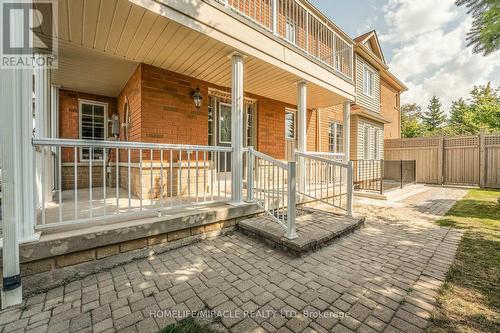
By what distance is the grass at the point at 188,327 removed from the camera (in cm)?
181

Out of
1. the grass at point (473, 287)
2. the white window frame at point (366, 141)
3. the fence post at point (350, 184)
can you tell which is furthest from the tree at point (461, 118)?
the fence post at point (350, 184)

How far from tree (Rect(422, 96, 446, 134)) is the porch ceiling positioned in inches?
1553

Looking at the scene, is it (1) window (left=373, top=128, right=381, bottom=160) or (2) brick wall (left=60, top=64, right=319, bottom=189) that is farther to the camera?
(1) window (left=373, top=128, right=381, bottom=160)

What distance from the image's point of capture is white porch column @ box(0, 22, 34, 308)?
2139 millimetres

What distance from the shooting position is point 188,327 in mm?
1848

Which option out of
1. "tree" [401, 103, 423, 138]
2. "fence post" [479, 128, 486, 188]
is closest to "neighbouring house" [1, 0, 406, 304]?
"fence post" [479, 128, 486, 188]

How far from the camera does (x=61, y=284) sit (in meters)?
2.51

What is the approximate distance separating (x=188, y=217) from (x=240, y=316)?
184 centimetres

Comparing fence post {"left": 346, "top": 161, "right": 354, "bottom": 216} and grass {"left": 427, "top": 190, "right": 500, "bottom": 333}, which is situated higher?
fence post {"left": 346, "top": 161, "right": 354, "bottom": 216}

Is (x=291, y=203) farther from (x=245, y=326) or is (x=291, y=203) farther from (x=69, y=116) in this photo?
(x=69, y=116)

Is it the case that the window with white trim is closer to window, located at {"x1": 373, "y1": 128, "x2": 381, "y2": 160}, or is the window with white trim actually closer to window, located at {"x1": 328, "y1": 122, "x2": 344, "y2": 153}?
window, located at {"x1": 328, "y1": 122, "x2": 344, "y2": 153}

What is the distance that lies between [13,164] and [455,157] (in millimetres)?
15922

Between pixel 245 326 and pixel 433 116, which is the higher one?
pixel 433 116

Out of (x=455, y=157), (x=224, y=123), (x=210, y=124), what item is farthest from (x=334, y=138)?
(x=455, y=157)
